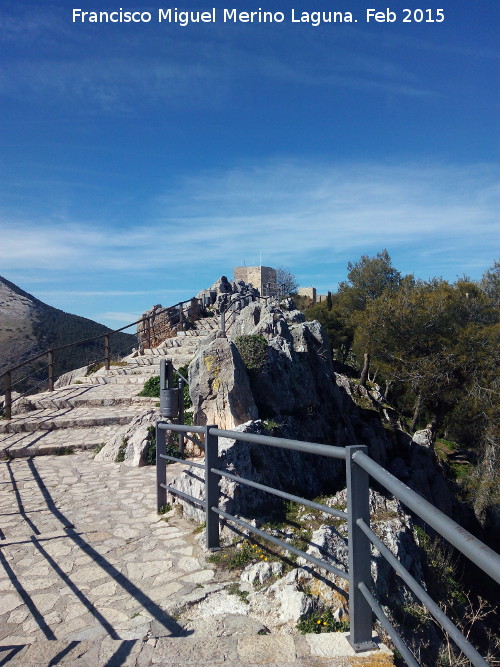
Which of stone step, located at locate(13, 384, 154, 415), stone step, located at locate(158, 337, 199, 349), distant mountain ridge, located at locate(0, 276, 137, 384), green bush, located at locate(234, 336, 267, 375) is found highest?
distant mountain ridge, located at locate(0, 276, 137, 384)

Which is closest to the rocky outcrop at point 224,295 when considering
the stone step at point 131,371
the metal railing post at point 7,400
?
the stone step at point 131,371

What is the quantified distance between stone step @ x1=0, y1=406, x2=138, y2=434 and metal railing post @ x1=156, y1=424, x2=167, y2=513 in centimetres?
547

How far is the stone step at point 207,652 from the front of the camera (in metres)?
2.65

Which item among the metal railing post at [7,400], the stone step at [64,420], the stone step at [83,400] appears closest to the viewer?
the stone step at [64,420]

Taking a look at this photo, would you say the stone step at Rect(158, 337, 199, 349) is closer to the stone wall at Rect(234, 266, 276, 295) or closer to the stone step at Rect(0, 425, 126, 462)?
the stone step at Rect(0, 425, 126, 462)

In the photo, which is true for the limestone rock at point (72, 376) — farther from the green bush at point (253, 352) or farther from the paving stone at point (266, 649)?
the paving stone at point (266, 649)

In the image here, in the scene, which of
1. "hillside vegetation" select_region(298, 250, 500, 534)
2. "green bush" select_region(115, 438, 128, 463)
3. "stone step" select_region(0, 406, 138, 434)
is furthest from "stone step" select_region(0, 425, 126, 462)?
"hillside vegetation" select_region(298, 250, 500, 534)

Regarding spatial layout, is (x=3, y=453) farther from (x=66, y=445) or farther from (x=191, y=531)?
(x=191, y=531)

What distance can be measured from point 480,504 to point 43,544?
17.7 m

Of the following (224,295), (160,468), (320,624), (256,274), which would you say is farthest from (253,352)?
(256,274)

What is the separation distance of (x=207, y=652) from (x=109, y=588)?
4.56ft

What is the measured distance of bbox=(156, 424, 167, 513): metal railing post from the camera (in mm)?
5652

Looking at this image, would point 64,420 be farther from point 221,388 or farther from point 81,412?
point 221,388

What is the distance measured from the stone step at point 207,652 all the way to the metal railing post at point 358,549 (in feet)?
0.33
